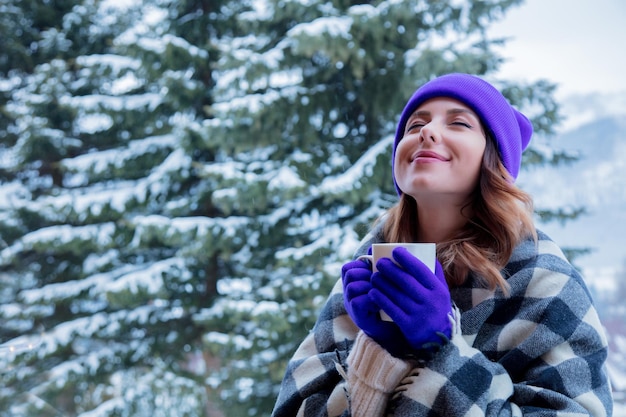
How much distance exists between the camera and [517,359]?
2.47ft

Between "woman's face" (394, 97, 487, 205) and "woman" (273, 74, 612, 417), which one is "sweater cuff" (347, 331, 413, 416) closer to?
"woman" (273, 74, 612, 417)

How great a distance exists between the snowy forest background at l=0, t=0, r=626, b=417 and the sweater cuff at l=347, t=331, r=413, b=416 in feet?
4.86

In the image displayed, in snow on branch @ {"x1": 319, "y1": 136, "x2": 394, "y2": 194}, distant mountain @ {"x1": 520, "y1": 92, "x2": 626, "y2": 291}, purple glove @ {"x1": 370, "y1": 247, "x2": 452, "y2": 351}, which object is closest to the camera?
purple glove @ {"x1": 370, "y1": 247, "x2": 452, "y2": 351}

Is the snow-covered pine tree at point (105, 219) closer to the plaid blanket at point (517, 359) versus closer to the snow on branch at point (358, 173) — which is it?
the snow on branch at point (358, 173)

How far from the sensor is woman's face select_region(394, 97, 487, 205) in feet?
2.74

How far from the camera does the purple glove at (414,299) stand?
0.69 meters

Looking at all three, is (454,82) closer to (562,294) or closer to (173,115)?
(562,294)

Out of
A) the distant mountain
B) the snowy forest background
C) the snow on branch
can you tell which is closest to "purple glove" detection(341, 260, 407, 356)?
the snowy forest background

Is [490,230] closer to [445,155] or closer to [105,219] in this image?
[445,155]

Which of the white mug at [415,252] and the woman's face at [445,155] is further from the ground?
the woman's face at [445,155]

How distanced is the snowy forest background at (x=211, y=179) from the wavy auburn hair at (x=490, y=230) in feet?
4.13

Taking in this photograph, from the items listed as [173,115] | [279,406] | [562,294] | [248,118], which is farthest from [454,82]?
[173,115]

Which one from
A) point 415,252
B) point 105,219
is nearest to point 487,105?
point 415,252

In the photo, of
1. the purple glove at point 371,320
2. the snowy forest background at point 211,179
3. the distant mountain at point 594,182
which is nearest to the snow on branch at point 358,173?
the snowy forest background at point 211,179
